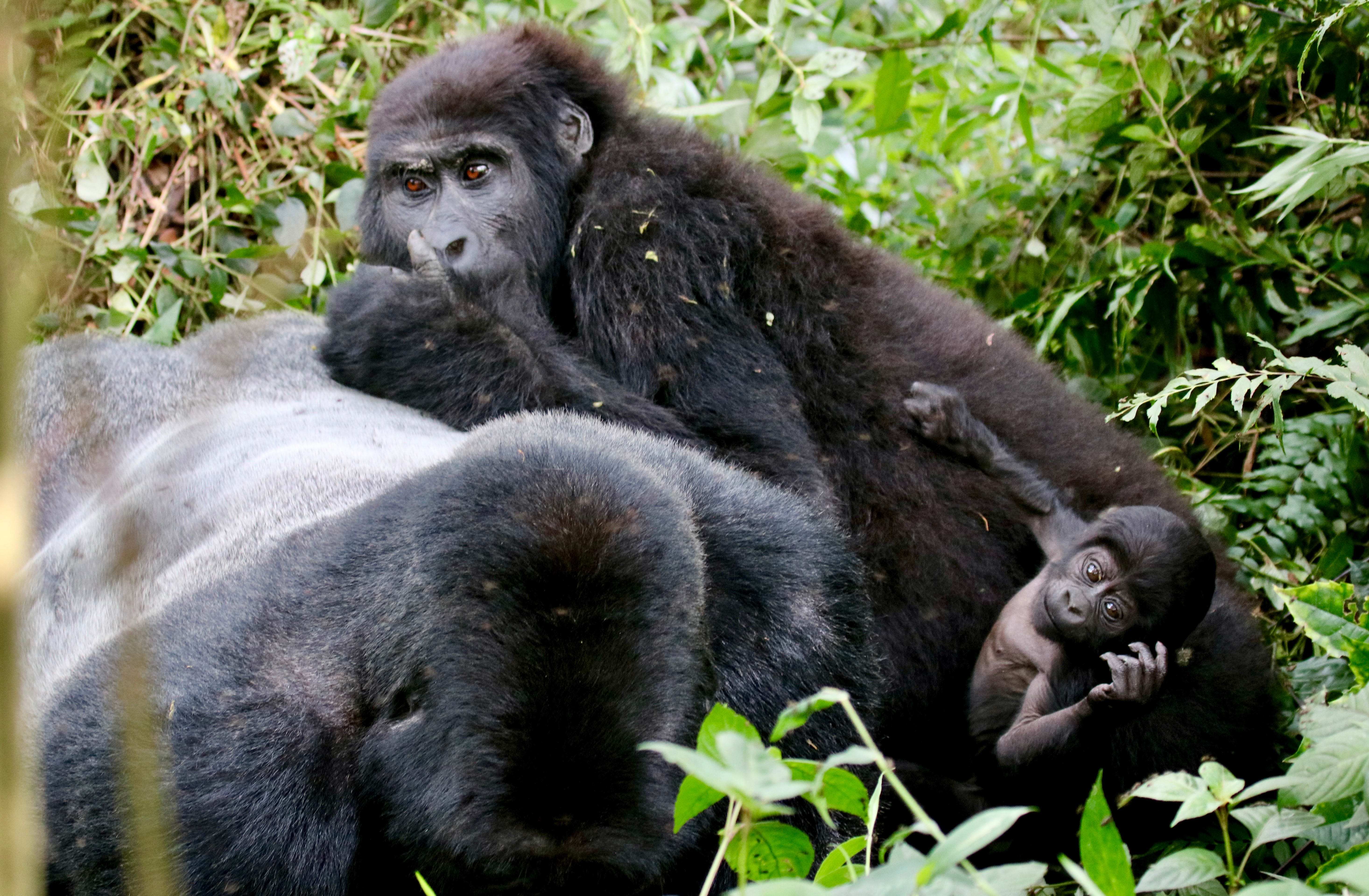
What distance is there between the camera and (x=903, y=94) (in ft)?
13.6

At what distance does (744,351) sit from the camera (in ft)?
10.3

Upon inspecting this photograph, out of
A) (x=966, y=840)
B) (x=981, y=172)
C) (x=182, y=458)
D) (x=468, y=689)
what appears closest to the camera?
(x=966, y=840)

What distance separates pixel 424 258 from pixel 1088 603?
1870 millimetres

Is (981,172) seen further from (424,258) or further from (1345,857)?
(1345,857)

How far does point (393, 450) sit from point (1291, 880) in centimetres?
202

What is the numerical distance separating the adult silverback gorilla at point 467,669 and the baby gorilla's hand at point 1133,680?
527 mm

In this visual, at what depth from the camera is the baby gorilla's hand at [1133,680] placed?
2.42 m

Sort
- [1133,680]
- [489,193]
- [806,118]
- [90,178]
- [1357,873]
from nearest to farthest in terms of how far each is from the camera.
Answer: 1. [1357,873]
2. [1133,680]
3. [489,193]
4. [806,118]
5. [90,178]

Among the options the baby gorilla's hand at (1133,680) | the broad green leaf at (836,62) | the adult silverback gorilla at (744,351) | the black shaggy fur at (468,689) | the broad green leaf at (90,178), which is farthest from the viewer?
the broad green leaf at (90,178)

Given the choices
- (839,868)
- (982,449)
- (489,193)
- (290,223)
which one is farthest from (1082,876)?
(290,223)

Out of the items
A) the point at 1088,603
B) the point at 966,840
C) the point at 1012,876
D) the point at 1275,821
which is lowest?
the point at 1088,603

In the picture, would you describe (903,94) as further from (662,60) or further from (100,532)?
(100,532)

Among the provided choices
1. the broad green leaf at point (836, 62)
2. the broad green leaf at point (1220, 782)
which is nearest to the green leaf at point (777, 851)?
the broad green leaf at point (1220, 782)

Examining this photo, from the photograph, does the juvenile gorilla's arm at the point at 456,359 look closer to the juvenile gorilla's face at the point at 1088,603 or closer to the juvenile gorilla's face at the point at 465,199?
the juvenile gorilla's face at the point at 465,199
